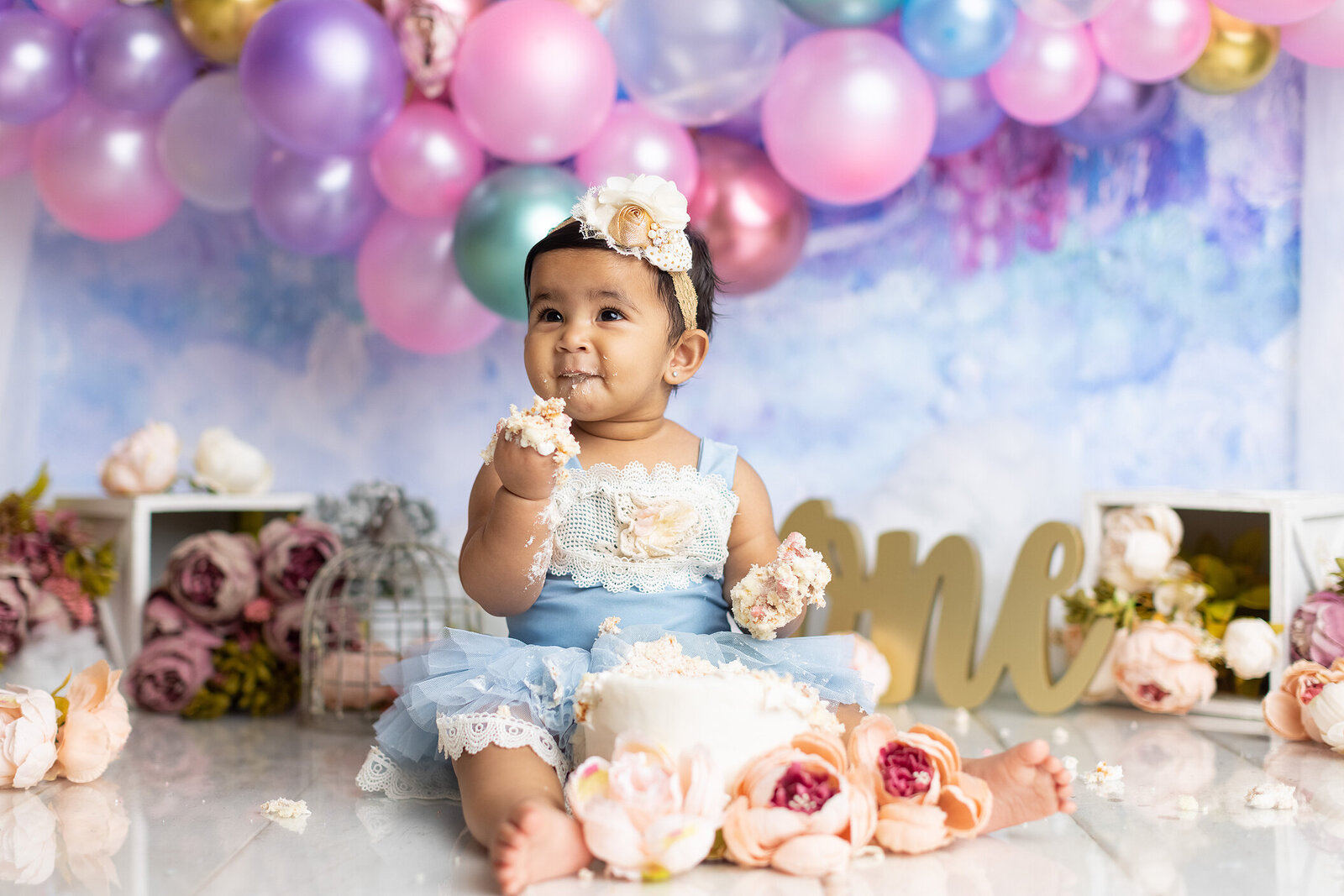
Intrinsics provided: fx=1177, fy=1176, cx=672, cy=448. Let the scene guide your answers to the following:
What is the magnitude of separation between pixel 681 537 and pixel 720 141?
1111 mm

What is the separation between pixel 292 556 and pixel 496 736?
118cm

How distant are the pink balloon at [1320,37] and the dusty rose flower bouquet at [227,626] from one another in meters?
2.18

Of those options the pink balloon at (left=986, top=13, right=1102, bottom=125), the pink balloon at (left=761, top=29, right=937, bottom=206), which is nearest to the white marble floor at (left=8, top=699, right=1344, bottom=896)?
the pink balloon at (left=761, top=29, right=937, bottom=206)

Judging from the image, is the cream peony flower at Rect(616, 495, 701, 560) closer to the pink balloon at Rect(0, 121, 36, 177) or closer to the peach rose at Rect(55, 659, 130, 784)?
the peach rose at Rect(55, 659, 130, 784)

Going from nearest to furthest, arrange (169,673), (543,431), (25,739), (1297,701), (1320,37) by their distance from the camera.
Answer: (543,431)
(25,739)
(1297,701)
(1320,37)
(169,673)

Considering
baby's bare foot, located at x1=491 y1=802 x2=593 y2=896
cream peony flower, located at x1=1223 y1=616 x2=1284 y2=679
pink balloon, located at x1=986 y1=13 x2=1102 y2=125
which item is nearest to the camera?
baby's bare foot, located at x1=491 y1=802 x2=593 y2=896

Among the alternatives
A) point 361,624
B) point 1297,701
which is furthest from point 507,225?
point 1297,701

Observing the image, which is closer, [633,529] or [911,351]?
[633,529]

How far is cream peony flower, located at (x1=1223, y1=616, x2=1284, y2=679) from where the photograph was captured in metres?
2.22

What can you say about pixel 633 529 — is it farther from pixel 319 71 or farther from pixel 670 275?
pixel 319 71

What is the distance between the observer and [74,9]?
2389mm

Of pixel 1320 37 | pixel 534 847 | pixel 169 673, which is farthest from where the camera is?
pixel 169 673

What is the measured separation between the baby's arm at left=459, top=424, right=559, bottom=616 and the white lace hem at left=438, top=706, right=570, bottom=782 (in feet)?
0.61

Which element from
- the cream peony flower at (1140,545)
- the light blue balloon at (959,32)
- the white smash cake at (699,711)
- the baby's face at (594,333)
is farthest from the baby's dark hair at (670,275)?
the cream peony flower at (1140,545)
